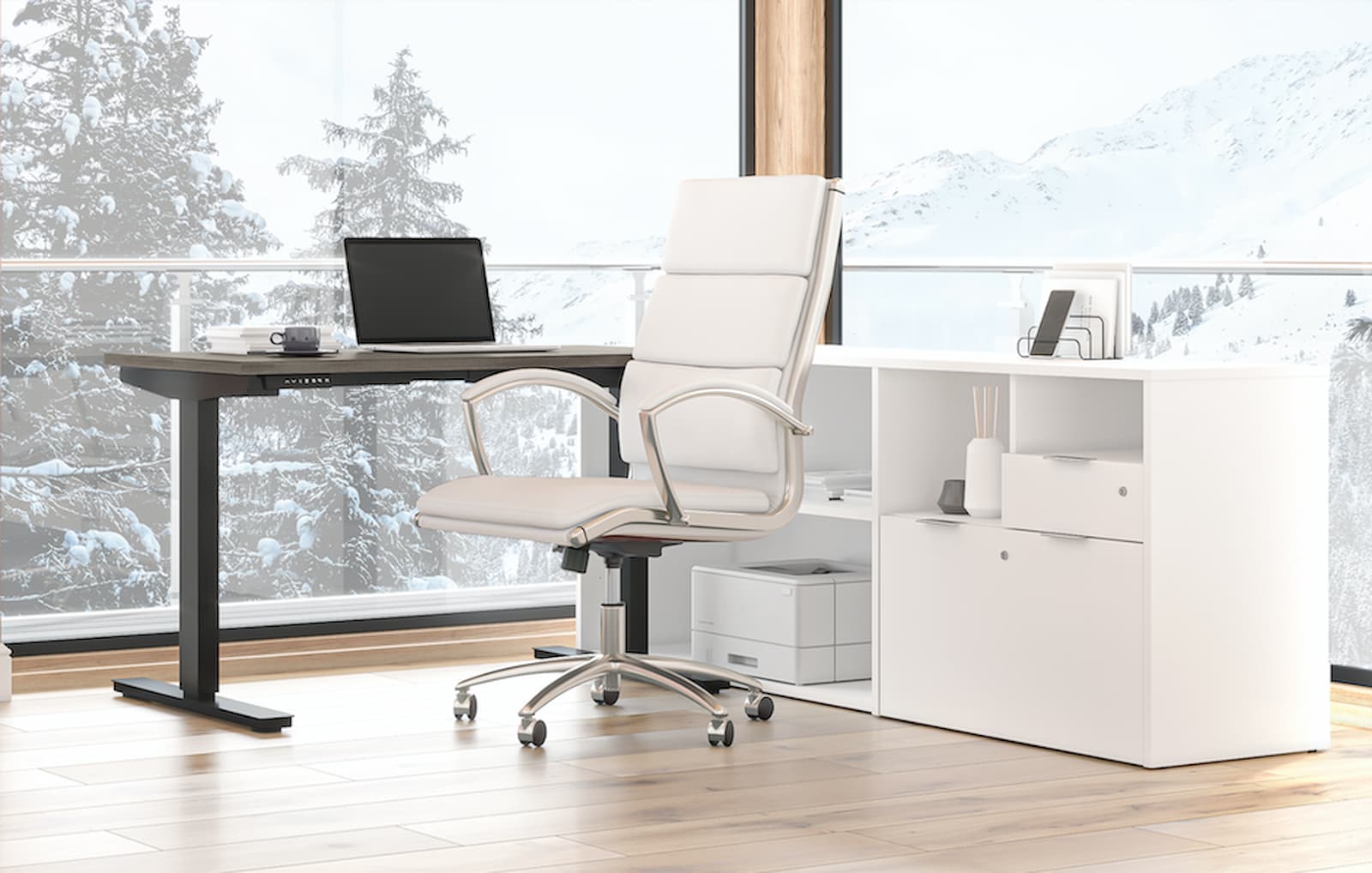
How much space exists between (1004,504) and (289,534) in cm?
193

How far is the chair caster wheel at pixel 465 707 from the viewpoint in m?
4.27

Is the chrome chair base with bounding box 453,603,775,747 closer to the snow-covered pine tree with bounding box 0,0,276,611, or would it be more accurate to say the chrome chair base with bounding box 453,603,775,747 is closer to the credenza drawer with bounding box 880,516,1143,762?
the credenza drawer with bounding box 880,516,1143,762

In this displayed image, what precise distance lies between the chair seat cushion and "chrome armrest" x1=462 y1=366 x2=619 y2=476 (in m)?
0.13

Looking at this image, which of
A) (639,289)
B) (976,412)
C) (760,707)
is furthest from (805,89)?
(760,707)

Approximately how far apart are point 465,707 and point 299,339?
824 millimetres

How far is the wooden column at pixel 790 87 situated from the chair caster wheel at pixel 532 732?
2.16 m

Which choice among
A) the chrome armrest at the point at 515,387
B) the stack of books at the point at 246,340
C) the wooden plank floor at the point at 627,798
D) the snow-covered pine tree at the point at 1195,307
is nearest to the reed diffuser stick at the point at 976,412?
the snow-covered pine tree at the point at 1195,307

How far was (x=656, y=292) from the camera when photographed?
443 cm

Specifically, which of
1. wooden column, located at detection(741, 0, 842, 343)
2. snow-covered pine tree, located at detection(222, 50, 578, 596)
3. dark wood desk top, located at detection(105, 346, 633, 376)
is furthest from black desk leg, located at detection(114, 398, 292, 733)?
wooden column, located at detection(741, 0, 842, 343)

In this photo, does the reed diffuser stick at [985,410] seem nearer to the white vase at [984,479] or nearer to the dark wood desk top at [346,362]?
the white vase at [984,479]

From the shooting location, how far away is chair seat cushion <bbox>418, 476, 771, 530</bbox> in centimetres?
386

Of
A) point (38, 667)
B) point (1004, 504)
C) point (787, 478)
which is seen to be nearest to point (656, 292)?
point (787, 478)

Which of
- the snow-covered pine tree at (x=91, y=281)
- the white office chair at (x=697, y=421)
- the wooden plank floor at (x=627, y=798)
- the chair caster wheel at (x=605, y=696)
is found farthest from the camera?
the snow-covered pine tree at (x=91, y=281)

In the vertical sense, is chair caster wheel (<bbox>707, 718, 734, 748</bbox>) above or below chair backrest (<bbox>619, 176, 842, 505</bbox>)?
below
